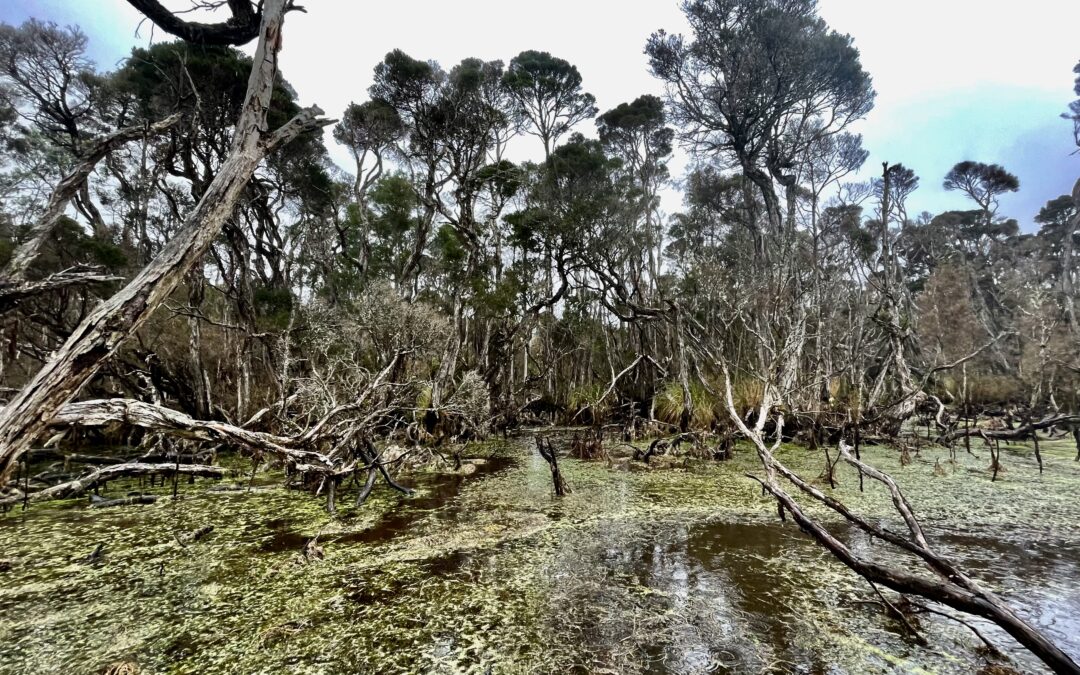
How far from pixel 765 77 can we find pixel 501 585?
11591mm

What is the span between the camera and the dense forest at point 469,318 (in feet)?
8.13

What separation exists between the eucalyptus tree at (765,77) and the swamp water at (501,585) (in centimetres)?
784

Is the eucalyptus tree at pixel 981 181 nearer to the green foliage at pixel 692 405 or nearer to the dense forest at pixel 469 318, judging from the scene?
the dense forest at pixel 469 318

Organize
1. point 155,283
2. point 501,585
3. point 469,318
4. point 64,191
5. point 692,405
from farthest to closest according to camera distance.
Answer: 1. point 469,318
2. point 692,405
3. point 501,585
4. point 64,191
5. point 155,283

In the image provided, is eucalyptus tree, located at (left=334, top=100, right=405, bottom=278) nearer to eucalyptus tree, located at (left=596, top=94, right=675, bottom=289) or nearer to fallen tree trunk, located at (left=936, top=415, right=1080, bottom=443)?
eucalyptus tree, located at (left=596, top=94, right=675, bottom=289)

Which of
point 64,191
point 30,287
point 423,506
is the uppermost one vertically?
point 64,191

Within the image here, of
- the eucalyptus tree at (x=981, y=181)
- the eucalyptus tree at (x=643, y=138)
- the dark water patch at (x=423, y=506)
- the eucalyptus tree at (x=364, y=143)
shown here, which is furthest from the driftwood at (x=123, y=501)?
the eucalyptus tree at (x=981, y=181)

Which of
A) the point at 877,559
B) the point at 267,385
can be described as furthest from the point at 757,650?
the point at 267,385

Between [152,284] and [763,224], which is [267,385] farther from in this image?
[763,224]

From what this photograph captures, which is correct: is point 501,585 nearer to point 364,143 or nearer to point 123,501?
point 123,501

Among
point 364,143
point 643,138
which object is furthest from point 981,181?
point 364,143

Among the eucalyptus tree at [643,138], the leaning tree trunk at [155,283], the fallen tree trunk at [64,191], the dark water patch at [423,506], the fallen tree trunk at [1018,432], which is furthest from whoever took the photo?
the eucalyptus tree at [643,138]

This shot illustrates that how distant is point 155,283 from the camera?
2.14 m

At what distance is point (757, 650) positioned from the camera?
1.99 meters
